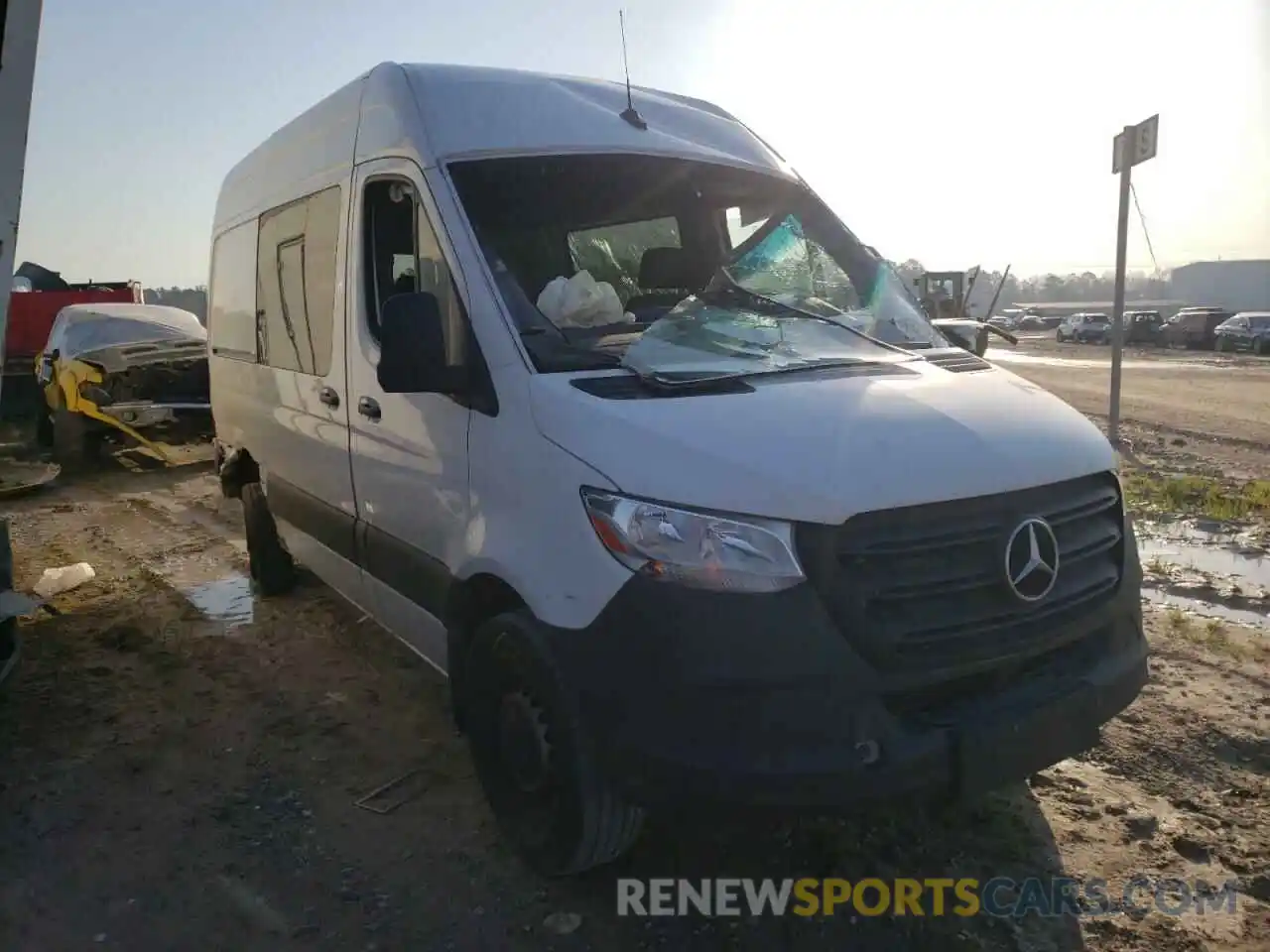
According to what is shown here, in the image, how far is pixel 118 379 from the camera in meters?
11.4

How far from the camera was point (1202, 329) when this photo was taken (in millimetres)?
36156

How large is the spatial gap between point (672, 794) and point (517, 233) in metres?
1.94

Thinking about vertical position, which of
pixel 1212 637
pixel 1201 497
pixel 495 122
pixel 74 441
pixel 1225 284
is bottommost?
pixel 1212 637

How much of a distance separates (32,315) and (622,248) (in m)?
14.6

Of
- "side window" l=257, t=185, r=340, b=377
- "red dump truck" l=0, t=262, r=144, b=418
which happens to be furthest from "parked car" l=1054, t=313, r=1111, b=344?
"side window" l=257, t=185, r=340, b=377

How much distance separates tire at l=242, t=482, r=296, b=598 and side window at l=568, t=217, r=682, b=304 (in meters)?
3.15

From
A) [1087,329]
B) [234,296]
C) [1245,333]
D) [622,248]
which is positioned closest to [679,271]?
[622,248]

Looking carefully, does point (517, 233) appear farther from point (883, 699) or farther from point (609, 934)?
point (609, 934)

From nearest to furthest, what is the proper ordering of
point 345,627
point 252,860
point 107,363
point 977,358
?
point 252,860 < point 977,358 < point 345,627 < point 107,363

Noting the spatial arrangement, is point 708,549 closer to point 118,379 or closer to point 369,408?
point 369,408

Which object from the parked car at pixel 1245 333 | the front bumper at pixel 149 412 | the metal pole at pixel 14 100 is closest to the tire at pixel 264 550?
the metal pole at pixel 14 100

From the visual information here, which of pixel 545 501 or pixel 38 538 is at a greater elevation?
pixel 545 501

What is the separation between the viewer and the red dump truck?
14.0 meters

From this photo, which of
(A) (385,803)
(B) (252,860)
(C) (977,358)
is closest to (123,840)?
(B) (252,860)
